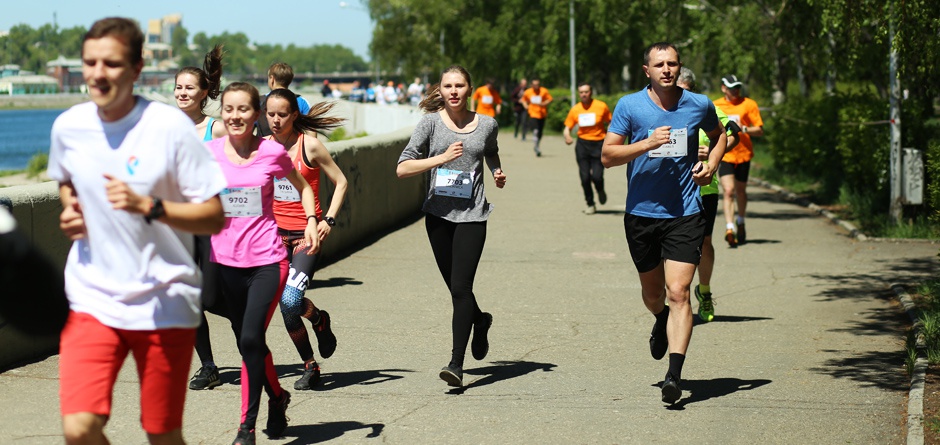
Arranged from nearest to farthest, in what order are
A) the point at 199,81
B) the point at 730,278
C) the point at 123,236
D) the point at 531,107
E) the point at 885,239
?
the point at 123,236 → the point at 199,81 → the point at 730,278 → the point at 885,239 → the point at 531,107

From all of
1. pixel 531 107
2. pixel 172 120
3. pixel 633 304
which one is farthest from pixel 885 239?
pixel 531 107

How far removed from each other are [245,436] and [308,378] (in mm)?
1566

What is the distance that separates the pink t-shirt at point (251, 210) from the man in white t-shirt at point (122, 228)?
183 cm

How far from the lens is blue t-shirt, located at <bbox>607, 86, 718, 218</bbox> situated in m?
7.16

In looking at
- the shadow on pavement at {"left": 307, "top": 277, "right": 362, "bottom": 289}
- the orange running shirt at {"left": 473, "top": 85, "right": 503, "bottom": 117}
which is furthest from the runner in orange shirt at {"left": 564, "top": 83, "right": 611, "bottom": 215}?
the orange running shirt at {"left": 473, "top": 85, "right": 503, "bottom": 117}

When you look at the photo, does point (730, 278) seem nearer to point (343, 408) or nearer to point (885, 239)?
point (885, 239)

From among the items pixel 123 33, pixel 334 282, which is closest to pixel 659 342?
pixel 123 33

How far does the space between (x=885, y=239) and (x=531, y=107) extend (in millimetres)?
18101

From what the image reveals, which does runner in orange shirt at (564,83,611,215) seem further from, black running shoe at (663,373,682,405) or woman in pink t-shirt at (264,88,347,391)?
black running shoe at (663,373,682,405)

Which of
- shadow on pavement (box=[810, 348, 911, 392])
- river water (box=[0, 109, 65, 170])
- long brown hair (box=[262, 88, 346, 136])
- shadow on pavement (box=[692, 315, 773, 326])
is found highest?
long brown hair (box=[262, 88, 346, 136])

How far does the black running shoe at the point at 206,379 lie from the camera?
7.39 meters

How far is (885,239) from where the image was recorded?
14.8 m

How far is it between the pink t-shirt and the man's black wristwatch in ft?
6.80

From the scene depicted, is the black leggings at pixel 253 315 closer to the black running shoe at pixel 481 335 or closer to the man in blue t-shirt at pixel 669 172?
the black running shoe at pixel 481 335
